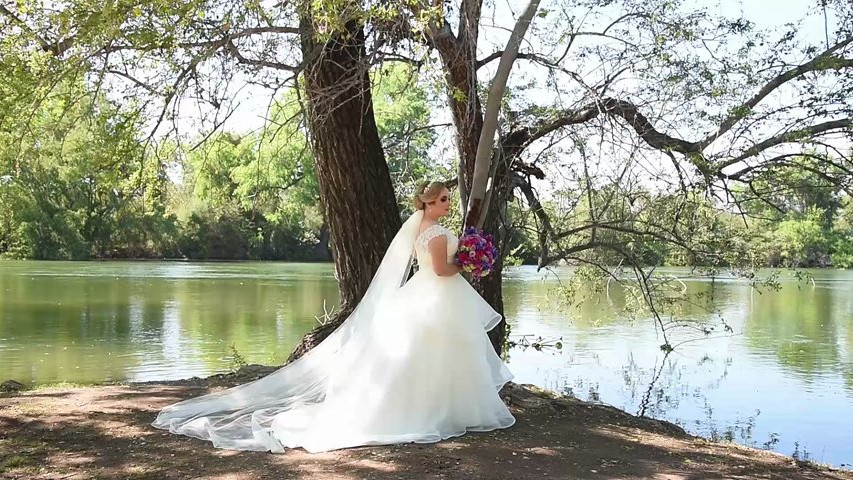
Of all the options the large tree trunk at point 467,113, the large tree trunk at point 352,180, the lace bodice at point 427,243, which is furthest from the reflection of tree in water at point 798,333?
the lace bodice at point 427,243

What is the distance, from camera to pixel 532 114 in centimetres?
720

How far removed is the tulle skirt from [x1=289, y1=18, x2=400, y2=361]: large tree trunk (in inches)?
73.6

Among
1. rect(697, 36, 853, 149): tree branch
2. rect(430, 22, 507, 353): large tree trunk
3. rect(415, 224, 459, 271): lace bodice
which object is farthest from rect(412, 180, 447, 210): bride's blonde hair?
rect(697, 36, 853, 149): tree branch

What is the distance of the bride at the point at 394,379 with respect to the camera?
5035 mm

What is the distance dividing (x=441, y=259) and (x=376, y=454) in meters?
1.42

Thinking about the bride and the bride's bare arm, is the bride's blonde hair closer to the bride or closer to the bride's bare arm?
the bride

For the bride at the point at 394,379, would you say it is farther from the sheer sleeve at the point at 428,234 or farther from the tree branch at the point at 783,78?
the tree branch at the point at 783,78

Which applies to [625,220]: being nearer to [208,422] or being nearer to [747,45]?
[747,45]

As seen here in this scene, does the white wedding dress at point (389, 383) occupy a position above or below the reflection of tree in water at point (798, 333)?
above

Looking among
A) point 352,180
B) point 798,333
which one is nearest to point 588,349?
point 798,333

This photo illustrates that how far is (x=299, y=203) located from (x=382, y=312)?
46.5ft

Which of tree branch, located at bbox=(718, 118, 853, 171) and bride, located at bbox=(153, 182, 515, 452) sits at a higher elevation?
tree branch, located at bbox=(718, 118, 853, 171)

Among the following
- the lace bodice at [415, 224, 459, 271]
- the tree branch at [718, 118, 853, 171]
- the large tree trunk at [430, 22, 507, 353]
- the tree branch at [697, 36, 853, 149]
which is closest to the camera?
the lace bodice at [415, 224, 459, 271]

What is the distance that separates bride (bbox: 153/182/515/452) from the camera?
5035 millimetres
